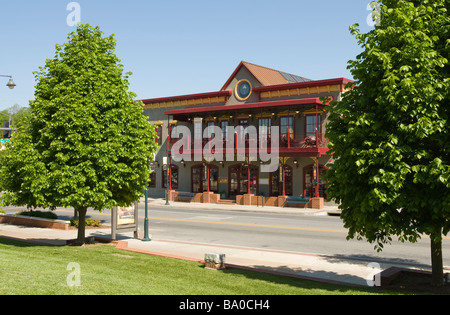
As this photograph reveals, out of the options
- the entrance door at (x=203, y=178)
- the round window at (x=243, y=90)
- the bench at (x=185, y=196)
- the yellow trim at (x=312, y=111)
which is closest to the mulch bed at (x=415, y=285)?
the yellow trim at (x=312, y=111)

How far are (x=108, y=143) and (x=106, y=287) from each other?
20.1 ft

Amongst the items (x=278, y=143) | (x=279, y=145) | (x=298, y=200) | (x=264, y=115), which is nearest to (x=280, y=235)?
(x=298, y=200)

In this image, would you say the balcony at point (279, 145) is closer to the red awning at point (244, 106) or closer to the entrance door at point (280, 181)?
the entrance door at point (280, 181)

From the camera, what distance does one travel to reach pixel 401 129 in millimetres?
8039

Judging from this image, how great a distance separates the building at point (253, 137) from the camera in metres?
33.2

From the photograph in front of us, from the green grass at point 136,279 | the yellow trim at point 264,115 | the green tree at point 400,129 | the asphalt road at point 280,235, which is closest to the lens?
the green grass at point 136,279

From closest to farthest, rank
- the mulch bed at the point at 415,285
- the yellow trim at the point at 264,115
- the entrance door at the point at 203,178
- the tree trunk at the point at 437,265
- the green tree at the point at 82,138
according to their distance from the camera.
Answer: the mulch bed at the point at 415,285 < the tree trunk at the point at 437,265 < the green tree at the point at 82,138 < the yellow trim at the point at 264,115 < the entrance door at the point at 203,178

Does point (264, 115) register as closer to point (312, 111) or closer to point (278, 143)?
point (278, 143)

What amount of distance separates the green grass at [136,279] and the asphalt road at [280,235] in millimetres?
5242

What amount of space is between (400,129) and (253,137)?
28.3m

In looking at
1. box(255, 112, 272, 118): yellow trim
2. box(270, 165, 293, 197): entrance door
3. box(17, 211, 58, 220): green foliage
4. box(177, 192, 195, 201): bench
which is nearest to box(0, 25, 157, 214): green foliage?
box(17, 211, 58, 220): green foliage

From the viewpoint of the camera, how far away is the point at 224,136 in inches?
1526
